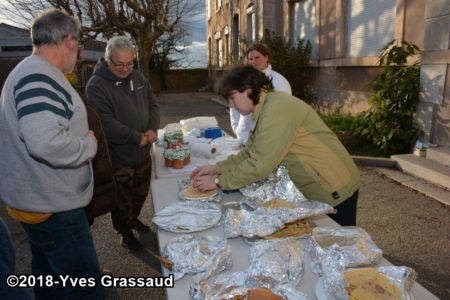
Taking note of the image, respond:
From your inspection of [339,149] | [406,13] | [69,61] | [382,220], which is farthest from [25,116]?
[406,13]

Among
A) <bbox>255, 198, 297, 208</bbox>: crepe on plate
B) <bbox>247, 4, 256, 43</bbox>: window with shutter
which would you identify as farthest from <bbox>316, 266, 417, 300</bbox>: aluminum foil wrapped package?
<bbox>247, 4, 256, 43</bbox>: window with shutter

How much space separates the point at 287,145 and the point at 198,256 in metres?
0.76

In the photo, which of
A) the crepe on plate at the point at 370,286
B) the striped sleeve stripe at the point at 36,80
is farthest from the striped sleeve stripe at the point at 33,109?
the crepe on plate at the point at 370,286

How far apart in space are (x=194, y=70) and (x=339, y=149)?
25471 mm

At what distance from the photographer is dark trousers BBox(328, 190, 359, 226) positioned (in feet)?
7.30

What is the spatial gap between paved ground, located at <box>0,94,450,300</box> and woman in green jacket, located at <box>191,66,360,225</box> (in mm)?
1335

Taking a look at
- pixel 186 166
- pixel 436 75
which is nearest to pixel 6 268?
pixel 186 166

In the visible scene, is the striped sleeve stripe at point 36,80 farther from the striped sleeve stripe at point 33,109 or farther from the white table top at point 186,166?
the white table top at point 186,166

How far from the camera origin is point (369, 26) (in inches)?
287

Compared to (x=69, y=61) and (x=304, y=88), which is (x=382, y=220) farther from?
(x=304, y=88)

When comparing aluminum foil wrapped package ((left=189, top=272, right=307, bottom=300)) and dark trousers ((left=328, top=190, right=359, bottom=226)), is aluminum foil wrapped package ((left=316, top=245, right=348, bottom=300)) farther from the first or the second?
dark trousers ((left=328, top=190, right=359, bottom=226))

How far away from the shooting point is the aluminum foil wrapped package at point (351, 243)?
1409 mm

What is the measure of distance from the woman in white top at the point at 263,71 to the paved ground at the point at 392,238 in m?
1.37

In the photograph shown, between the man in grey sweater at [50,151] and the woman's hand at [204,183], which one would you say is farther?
the woman's hand at [204,183]
